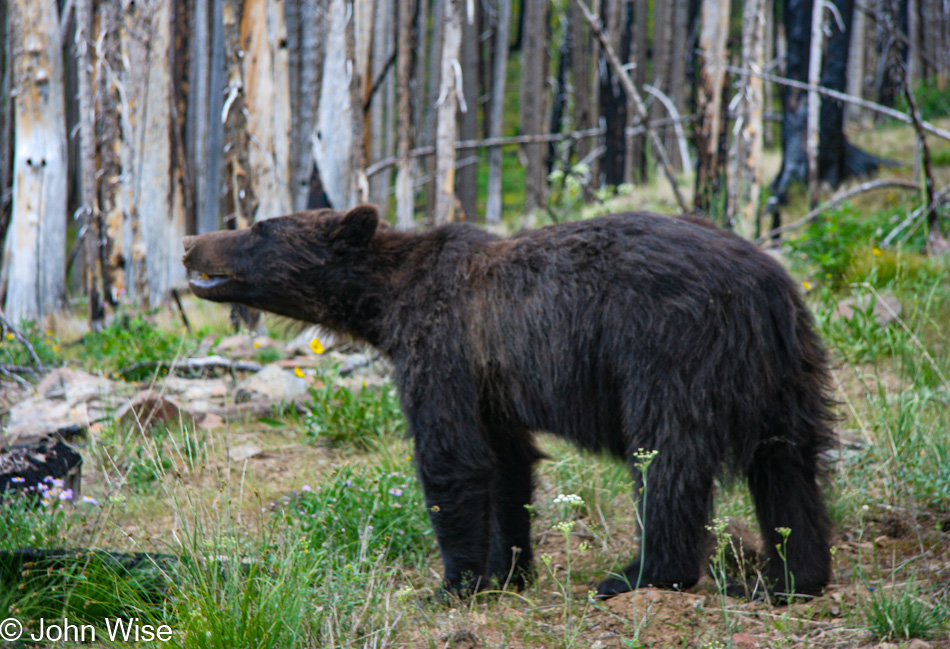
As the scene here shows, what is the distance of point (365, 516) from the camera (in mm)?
4074

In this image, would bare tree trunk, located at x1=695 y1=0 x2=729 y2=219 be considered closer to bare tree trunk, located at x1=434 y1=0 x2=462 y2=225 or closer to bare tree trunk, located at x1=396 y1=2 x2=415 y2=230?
bare tree trunk, located at x1=434 y1=0 x2=462 y2=225

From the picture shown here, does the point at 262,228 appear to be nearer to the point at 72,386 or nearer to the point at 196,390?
the point at 196,390

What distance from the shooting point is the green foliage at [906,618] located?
279 cm

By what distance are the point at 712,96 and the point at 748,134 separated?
1.73 feet

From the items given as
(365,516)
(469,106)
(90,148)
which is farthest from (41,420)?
(469,106)

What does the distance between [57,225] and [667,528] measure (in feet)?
27.5

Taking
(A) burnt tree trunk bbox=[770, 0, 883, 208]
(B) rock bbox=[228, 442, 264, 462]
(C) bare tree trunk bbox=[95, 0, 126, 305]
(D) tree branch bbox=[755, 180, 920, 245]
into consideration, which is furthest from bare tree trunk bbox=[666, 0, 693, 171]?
(B) rock bbox=[228, 442, 264, 462]

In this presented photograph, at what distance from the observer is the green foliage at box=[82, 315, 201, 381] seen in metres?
6.75

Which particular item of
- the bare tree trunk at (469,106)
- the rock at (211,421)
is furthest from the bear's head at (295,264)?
the bare tree trunk at (469,106)

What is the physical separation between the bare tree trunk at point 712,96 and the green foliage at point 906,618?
17.8ft

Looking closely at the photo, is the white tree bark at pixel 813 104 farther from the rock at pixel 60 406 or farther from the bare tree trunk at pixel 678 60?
the bare tree trunk at pixel 678 60

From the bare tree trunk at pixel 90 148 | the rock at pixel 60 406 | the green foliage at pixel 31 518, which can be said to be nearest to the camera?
the green foliage at pixel 31 518

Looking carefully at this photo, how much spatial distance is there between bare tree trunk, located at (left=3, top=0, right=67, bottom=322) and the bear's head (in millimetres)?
5779

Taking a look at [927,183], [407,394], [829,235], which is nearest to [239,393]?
[407,394]
